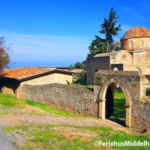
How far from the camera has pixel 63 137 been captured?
40.3ft

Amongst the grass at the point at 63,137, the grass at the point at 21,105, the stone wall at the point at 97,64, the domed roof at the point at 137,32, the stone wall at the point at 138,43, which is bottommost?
the grass at the point at 63,137

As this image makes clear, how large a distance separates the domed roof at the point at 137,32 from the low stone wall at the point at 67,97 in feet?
78.7

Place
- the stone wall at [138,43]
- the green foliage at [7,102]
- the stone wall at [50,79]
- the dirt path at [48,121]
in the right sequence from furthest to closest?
the stone wall at [138,43]
the stone wall at [50,79]
the green foliage at [7,102]
the dirt path at [48,121]

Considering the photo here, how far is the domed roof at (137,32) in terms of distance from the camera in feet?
140

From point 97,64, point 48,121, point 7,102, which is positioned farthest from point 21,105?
point 97,64

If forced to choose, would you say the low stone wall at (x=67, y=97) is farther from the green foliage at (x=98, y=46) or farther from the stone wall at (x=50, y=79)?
the green foliage at (x=98, y=46)

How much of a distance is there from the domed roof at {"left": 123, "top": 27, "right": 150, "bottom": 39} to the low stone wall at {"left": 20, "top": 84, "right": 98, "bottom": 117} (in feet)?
78.7

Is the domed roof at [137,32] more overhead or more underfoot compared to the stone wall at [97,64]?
more overhead

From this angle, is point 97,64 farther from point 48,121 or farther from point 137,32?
point 48,121

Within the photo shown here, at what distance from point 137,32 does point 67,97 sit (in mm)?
26622

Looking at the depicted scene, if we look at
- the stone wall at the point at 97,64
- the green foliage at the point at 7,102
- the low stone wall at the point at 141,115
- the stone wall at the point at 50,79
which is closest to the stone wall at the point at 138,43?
the stone wall at the point at 97,64

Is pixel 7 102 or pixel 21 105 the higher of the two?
pixel 7 102

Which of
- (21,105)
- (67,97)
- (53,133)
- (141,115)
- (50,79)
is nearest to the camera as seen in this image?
(53,133)

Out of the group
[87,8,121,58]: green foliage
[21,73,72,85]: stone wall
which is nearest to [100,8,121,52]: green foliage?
[87,8,121,58]: green foliage
